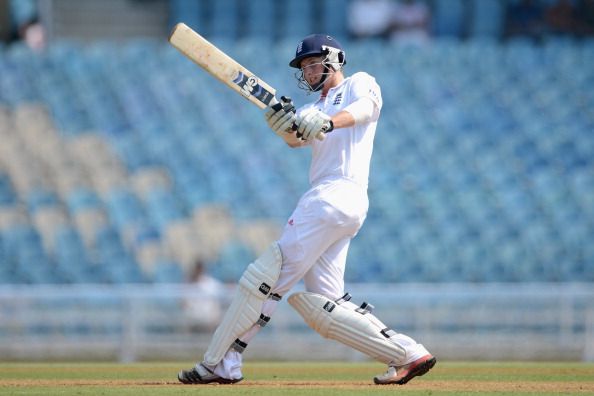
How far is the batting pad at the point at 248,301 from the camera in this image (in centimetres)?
525

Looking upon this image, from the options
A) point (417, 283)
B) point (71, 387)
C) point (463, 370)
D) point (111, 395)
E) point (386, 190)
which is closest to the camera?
point (111, 395)

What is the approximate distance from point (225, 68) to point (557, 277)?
6.87 m

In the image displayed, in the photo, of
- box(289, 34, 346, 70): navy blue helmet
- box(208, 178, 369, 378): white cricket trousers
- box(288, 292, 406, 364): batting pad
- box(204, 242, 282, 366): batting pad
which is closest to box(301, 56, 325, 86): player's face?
box(289, 34, 346, 70): navy blue helmet

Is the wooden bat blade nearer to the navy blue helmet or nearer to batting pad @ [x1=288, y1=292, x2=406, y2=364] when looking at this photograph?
the navy blue helmet

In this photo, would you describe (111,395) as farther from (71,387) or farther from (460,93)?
(460,93)

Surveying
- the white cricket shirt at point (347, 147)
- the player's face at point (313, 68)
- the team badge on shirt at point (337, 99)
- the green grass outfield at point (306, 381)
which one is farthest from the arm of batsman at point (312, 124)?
the green grass outfield at point (306, 381)

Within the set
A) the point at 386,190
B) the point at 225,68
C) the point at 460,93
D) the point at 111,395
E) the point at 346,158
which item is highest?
the point at 460,93

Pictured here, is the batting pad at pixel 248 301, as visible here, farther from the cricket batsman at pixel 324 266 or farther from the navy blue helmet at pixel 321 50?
the navy blue helmet at pixel 321 50

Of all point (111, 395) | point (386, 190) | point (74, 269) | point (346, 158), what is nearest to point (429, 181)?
point (386, 190)

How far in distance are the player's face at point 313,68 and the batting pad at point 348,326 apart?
1.03 meters

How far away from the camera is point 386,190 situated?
12289mm

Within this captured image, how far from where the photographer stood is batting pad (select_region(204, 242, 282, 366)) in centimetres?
525

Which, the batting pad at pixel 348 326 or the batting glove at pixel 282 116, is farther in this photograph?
the batting pad at pixel 348 326

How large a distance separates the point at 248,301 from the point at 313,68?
113 cm
